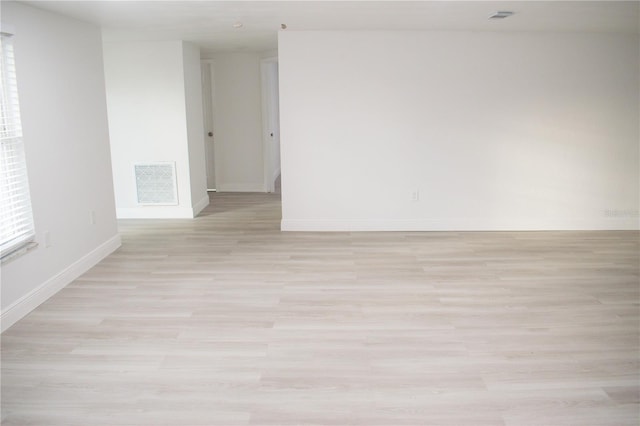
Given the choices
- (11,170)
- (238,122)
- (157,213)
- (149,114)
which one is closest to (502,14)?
(11,170)

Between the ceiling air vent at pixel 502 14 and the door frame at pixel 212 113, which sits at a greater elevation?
the ceiling air vent at pixel 502 14

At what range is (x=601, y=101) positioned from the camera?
598 centimetres

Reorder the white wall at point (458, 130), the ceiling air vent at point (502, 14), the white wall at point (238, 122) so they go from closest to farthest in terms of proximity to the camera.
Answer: the ceiling air vent at point (502, 14), the white wall at point (458, 130), the white wall at point (238, 122)

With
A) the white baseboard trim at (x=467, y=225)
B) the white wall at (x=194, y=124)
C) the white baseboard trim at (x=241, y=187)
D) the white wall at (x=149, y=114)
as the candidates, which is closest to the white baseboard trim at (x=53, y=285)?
the white wall at (x=149, y=114)

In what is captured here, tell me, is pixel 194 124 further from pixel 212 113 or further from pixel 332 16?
pixel 332 16

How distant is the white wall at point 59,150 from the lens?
3.82 meters

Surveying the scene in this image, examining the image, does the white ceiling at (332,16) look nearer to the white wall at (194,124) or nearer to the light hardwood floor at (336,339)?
the white wall at (194,124)

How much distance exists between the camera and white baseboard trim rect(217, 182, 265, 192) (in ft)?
28.9

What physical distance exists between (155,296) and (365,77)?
3.30m

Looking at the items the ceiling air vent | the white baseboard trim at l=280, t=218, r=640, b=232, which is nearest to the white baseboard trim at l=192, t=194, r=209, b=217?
the white baseboard trim at l=280, t=218, r=640, b=232

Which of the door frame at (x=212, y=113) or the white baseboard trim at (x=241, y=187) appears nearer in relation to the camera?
the door frame at (x=212, y=113)

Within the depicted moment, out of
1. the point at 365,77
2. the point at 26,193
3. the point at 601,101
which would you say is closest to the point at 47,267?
the point at 26,193

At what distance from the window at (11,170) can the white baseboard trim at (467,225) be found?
292 centimetres

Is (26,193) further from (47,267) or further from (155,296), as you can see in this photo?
(155,296)
